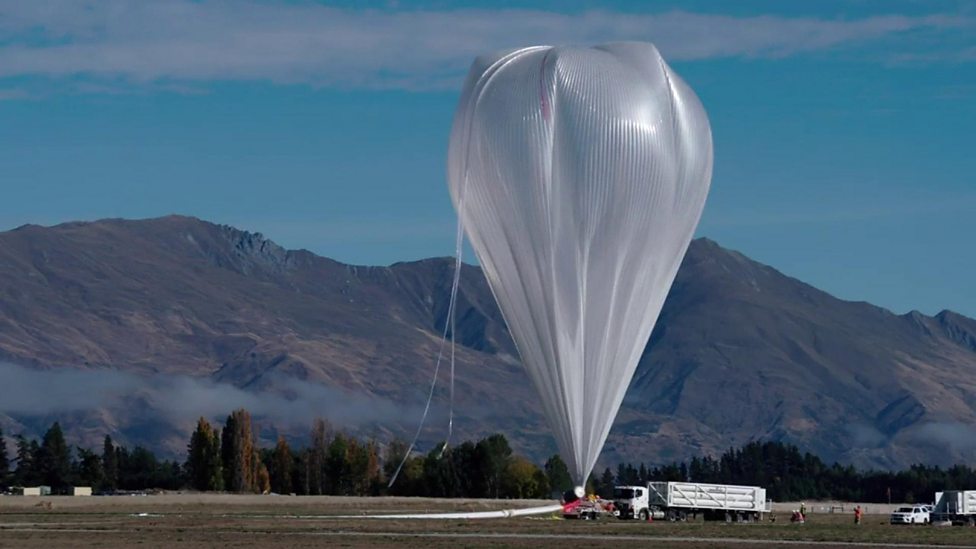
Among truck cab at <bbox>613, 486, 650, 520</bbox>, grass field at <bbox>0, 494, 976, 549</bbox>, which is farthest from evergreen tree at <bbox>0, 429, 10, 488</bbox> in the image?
truck cab at <bbox>613, 486, 650, 520</bbox>

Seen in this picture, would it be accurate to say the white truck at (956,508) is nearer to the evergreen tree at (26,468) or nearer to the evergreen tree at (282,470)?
the evergreen tree at (282,470)

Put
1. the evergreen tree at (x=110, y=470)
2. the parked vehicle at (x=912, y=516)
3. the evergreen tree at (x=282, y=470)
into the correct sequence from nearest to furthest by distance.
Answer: the parked vehicle at (x=912, y=516), the evergreen tree at (x=110, y=470), the evergreen tree at (x=282, y=470)

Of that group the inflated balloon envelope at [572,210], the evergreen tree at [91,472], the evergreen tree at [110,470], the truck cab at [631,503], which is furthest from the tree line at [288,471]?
the inflated balloon envelope at [572,210]

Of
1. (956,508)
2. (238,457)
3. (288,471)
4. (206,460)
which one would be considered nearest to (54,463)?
(206,460)

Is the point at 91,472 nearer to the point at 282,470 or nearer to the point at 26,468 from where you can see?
the point at 26,468

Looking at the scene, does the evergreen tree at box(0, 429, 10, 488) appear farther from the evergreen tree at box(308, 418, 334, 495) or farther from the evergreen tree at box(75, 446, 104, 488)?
the evergreen tree at box(308, 418, 334, 495)

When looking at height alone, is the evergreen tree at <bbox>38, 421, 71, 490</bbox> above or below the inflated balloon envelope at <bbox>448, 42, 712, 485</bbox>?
below
